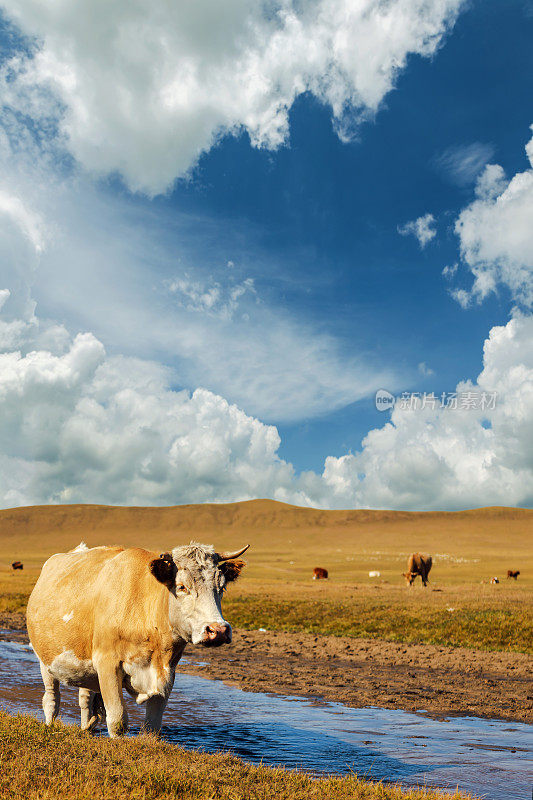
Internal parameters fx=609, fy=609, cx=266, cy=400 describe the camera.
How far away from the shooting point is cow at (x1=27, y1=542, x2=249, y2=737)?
7742 millimetres

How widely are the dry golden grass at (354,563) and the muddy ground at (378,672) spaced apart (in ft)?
8.37

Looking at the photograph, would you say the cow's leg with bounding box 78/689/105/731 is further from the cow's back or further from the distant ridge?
the distant ridge

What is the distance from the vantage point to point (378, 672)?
1748 cm

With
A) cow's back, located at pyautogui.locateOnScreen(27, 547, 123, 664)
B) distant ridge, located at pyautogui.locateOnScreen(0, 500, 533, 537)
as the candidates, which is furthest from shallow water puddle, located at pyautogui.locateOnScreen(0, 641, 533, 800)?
distant ridge, located at pyautogui.locateOnScreen(0, 500, 533, 537)

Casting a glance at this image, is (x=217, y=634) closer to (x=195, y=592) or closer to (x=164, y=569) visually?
(x=195, y=592)

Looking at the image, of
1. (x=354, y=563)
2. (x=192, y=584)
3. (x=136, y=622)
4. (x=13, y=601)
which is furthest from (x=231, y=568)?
(x=354, y=563)

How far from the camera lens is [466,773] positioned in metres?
8.69

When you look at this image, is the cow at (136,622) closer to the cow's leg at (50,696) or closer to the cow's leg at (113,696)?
the cow's leg at (113,696)

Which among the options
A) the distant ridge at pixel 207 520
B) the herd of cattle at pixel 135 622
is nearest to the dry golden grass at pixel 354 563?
the distant ridge at pixel 207 520

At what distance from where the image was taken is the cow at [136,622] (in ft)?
25.4

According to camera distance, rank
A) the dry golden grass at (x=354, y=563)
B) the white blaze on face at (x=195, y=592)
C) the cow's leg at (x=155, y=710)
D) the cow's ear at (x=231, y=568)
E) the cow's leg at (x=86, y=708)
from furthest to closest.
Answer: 1. the dry golden grass at (x=354, y=563)
2. the cow's leg at (x=86, y=708)
3. the cow's ear at (x=231, y=568)
4. the cow's leg at (x=155, y=710)
5. the white blaze on face at (x=195, y=592)

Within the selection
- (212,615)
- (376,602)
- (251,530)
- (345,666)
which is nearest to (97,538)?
(251,530)

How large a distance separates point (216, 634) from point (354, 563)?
8267 centimetres

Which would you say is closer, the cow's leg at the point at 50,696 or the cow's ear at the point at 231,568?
the cow's ear at the point at 231,568
